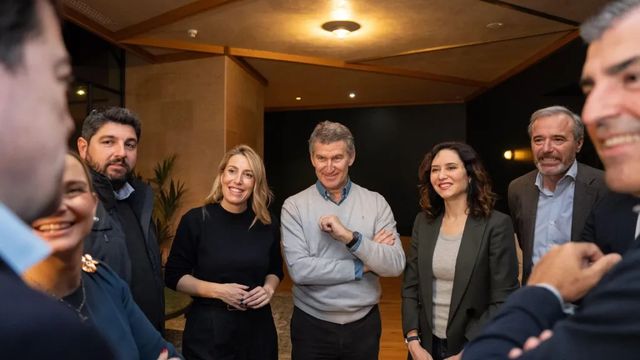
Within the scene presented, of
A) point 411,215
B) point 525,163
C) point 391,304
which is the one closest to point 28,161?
point 391,304

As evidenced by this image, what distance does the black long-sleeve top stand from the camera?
7.63 ft

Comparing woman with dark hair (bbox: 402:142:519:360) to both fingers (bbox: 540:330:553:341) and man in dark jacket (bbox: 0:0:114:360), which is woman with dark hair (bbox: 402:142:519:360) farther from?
man in dark jacket (bbox: 0:0:114:360)

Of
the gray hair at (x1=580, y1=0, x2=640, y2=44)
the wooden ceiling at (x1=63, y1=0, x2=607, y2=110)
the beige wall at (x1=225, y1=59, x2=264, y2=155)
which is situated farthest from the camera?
the beige wall at (x1=225, y1=59, x2=264, y2=155)

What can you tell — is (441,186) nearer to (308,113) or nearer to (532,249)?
(532,249)

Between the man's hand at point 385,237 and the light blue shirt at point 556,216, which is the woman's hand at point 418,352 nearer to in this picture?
the man's hand at point 385,237

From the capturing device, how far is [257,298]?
7.43 feet

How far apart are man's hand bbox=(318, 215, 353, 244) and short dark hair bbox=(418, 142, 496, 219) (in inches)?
21.9

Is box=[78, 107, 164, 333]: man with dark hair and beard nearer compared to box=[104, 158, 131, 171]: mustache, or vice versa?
box=[78, 107, 164, 333]: man with dark hair and beard

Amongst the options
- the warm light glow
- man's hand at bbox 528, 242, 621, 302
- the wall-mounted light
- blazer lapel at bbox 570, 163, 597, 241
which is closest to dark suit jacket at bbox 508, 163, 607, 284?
blazer lapel at bbox 570, 163, 597, 241

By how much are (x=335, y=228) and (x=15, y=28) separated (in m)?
1.84

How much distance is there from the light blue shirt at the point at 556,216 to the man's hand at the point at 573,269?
184cm

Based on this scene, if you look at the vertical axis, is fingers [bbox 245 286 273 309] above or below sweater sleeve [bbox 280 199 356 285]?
below

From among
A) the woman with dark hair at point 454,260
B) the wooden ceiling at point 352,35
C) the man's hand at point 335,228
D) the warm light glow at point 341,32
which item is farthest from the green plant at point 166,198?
the woman with dark hair at point 454,260

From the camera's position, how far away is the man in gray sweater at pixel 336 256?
2305 mm
